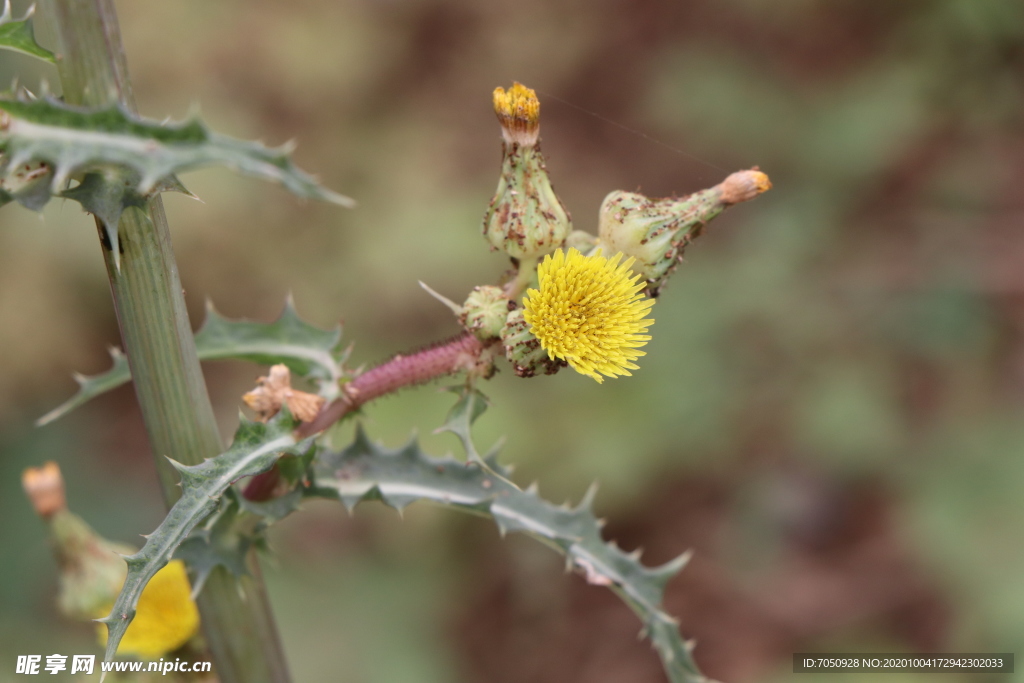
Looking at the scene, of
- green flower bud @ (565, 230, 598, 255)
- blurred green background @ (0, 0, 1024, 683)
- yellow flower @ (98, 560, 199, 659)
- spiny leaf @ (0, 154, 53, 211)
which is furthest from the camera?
blurred green background @ (0, 0, 1024, 683)

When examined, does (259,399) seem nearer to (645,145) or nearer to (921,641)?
(921,641)

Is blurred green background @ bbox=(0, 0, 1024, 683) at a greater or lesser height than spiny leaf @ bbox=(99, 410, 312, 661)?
greater

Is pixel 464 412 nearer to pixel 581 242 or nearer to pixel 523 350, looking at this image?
pixel 523 350

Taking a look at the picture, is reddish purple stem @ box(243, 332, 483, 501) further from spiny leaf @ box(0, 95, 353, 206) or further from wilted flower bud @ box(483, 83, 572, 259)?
spiny leaf @ box(0, 95, 353, 206)

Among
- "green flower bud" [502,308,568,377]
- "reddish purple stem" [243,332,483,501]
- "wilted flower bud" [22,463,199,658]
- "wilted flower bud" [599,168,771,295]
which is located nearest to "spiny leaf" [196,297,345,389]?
"reddish purple stem" [243,332,483,501]

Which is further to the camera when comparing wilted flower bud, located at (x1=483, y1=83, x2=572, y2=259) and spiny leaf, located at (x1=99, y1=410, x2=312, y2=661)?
wilted flower bud, located at (x1=483, y1=83, x2=572, y2=259)

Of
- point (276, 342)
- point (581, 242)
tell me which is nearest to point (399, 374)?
point (276, 342)

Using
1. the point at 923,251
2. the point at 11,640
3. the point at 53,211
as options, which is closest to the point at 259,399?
the point at 11,640
